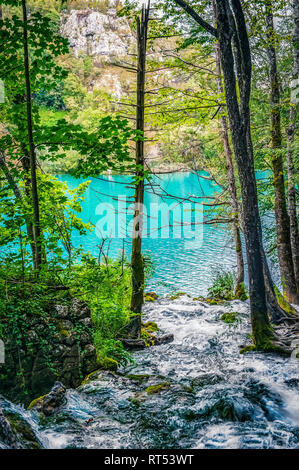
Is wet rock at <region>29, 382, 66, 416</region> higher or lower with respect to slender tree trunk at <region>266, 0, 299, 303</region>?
lower

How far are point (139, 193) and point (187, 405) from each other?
4331 mm

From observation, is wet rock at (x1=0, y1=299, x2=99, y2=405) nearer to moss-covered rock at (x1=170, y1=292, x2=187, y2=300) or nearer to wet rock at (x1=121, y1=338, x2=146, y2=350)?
wet rock at (x1=121, y1=338, x2=146, y2=350)

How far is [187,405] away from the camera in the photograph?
4.28 meters

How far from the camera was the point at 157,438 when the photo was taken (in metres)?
3.60

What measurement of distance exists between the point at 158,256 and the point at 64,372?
15.6 m

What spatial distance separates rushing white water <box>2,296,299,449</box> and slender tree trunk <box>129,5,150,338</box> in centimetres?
106

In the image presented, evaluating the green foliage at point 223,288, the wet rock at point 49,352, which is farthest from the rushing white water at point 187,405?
the green foliage at point 223,288

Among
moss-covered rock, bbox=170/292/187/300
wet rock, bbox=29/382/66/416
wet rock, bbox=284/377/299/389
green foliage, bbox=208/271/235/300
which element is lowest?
moss-covered rock, bbox=170/292/187/300

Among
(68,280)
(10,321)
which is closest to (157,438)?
(10,321)

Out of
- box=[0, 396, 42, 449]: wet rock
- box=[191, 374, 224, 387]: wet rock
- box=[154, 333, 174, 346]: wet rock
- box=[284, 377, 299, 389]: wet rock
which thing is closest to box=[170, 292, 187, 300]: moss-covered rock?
box=[154, 333, 174, 346]: wet rock

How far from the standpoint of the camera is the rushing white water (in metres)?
3.51

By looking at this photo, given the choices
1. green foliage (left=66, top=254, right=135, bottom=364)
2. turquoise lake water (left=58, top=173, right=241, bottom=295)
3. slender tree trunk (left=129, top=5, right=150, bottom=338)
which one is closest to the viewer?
green foliage (left=66, top=254, right=135, bottom=364)

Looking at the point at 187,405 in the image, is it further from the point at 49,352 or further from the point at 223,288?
the point at 223,288

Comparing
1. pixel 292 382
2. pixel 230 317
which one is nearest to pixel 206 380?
pixel 292 382
